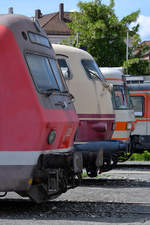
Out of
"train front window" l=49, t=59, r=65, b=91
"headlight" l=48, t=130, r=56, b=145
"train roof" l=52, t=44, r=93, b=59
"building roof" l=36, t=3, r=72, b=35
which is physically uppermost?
"building roof" l=36, t=3, r=72, b=35

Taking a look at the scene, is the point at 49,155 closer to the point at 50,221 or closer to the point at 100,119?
the point at 50,221

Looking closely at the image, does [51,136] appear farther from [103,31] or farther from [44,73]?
[103,31]

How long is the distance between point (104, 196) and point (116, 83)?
655 centimetres

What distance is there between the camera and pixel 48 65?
10445 mm

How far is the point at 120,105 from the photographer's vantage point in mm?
18938

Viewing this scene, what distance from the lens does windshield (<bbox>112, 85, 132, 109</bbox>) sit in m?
18.9

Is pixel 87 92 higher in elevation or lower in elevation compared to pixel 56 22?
lower

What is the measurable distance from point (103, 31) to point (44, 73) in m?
44.1

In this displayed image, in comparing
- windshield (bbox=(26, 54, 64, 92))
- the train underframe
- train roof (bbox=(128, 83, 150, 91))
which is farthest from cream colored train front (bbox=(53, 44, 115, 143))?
train roof (bbox=(128, 83, 150, 91))

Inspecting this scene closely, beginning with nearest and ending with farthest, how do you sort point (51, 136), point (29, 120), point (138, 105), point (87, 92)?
1. point (29, 120)
2. point (51, 136)
3. point (87, 92)
4. point (138, 105)

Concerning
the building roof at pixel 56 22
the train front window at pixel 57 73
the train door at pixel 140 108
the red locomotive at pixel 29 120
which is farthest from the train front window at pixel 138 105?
the building roof at pixel 56 22

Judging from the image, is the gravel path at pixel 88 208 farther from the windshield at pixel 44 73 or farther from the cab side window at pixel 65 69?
the cab side window at pixel 65 69

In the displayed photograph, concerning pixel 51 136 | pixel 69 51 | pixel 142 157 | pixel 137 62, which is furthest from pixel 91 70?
pixel 137 62

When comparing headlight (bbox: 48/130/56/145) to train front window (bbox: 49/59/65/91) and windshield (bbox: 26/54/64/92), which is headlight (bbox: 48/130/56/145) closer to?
windshield (bbox: 26/54/64/92)
